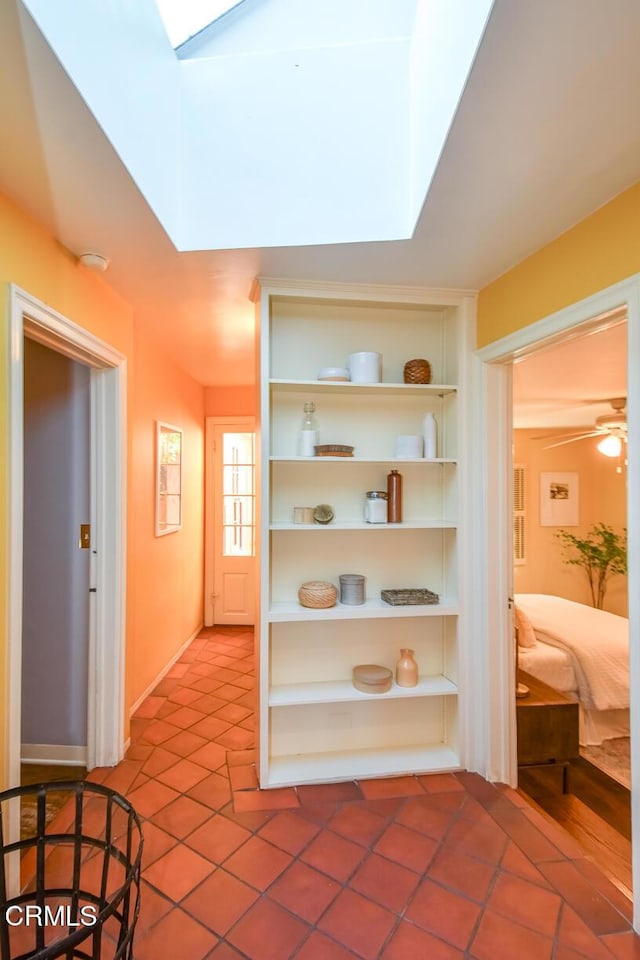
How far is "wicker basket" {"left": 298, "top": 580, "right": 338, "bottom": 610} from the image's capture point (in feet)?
7.04

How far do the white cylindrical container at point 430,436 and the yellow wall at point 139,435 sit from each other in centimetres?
158

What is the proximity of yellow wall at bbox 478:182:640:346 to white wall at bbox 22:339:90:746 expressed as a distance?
2042mm

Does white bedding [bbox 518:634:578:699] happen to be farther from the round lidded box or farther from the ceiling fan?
the ceiling fan

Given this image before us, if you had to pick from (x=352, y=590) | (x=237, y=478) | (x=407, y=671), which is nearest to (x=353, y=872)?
(x=407, y=671)

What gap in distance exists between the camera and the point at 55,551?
7.71 ft

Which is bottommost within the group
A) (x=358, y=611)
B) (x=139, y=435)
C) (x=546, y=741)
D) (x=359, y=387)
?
(x=546, y=741)

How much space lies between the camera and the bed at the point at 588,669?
3.32 metres

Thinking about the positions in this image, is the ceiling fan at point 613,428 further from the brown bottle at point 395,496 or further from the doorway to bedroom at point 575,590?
the brown bottle at point 395,496

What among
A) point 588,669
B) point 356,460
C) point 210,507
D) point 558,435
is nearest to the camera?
point 356,460

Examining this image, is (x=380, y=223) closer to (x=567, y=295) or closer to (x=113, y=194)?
(x=567, y=295)

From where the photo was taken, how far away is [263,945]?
4.46 feet

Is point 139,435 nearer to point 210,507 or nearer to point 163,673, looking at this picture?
point 163,673

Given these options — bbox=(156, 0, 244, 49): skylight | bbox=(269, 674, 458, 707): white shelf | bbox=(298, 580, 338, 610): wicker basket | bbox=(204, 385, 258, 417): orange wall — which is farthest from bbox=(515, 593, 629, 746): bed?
bbox=(156, 0, 244, 49): skylight

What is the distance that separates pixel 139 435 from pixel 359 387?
4.77ft
